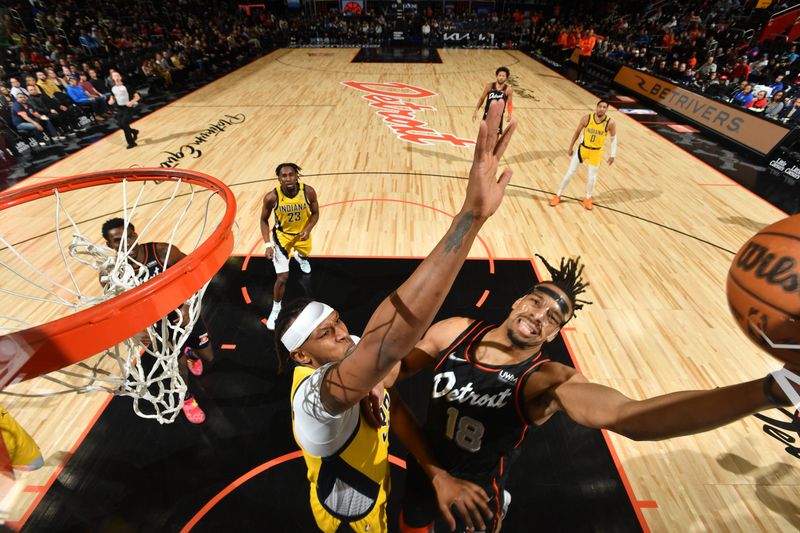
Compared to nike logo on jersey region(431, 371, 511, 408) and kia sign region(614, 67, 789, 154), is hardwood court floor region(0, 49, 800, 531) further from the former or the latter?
nike logo on jersey region(431, 371, 511, 408)

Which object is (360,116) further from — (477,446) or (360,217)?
(477,446)

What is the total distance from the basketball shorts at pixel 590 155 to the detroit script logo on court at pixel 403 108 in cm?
367

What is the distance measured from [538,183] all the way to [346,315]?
5.58 meters

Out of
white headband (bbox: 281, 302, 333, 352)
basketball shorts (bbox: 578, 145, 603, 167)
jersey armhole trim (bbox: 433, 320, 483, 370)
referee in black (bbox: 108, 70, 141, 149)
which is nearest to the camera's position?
white headband (bbox: 281, 302, 333, 352)

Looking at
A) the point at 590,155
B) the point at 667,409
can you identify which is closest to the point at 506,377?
the point at 667,409

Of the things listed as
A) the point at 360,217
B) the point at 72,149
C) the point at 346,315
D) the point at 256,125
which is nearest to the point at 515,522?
the point at 346,315

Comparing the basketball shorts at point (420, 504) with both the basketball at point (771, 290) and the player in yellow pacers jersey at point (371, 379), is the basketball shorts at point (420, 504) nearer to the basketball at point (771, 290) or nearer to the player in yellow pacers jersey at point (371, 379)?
the player in yellow pacers jersey at point (371, 379)

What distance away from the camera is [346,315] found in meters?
4.77

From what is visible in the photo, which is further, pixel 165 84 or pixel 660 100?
pixel 165 84

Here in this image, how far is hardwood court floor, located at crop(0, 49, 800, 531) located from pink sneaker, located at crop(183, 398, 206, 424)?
3.23 ft

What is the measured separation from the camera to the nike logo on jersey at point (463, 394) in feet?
7.15

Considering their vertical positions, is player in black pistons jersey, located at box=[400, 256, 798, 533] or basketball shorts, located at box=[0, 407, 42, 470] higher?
player in black pistons jersey, located at box=[400, 256, 798, 533]

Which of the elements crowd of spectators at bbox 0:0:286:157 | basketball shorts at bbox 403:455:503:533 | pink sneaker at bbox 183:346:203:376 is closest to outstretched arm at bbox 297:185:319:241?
pink sneaker at bbox 183:346:203:376

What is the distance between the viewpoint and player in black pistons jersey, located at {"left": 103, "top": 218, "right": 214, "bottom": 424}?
133 inches
